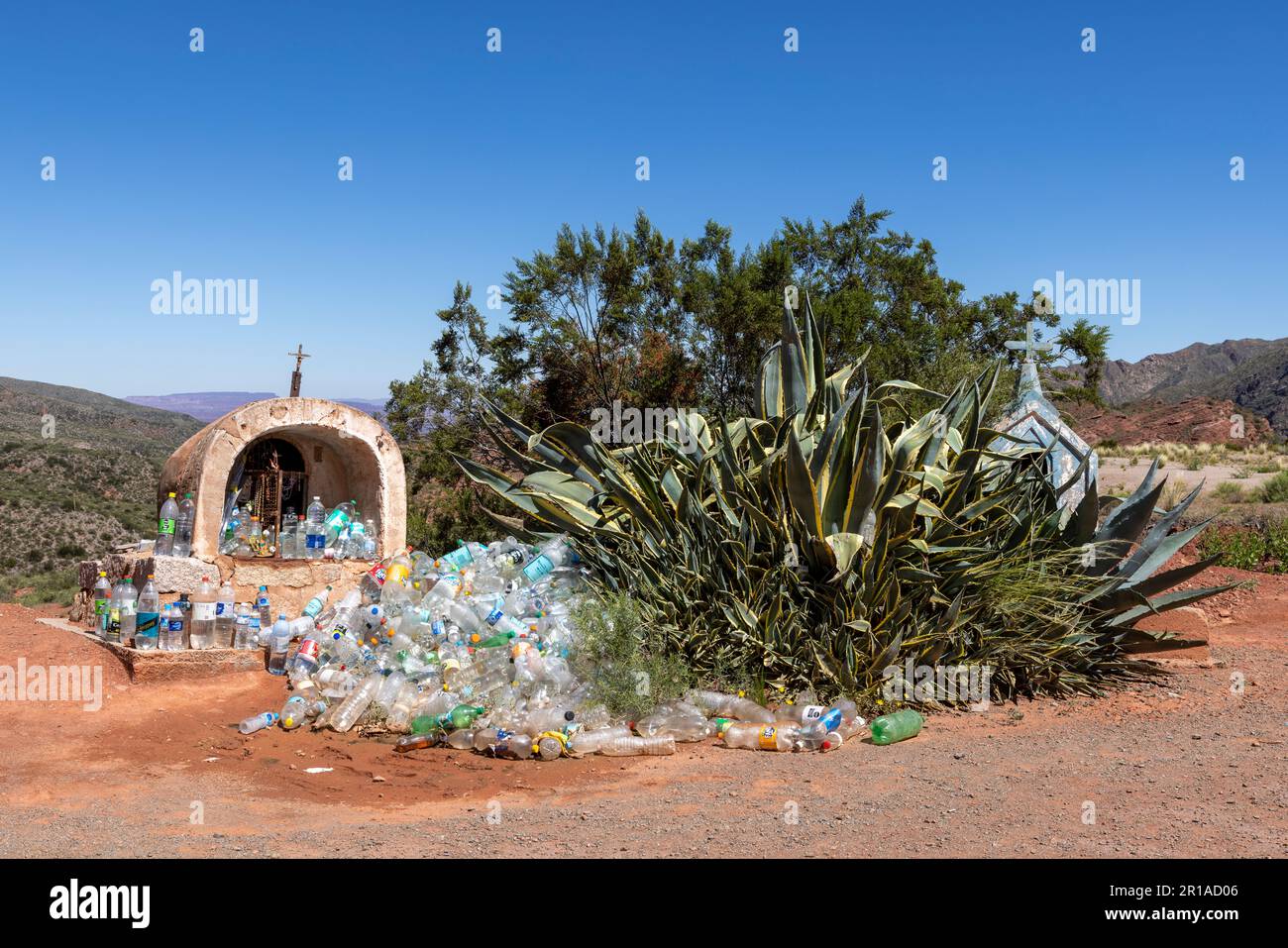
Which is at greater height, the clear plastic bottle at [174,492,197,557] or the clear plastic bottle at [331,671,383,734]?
the clear plastic bottle at [174,492,197,557]

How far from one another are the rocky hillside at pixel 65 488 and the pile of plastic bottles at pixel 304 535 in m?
6.07

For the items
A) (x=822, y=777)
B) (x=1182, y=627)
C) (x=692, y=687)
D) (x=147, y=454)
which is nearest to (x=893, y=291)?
(x=1182, y=627)

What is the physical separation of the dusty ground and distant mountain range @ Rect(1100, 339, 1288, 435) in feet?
147

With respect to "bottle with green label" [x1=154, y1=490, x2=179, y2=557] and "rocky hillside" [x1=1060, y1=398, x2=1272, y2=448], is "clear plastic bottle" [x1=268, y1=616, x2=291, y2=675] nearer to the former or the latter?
"bottle with green label" [x1=154, y1=490, x2=179, y2=557]

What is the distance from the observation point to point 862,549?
6.25 m

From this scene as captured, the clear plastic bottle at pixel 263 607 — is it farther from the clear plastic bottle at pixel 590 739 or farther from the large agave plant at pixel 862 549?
the clear plastic bottle at pixel 590 739

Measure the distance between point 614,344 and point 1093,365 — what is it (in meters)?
10.2

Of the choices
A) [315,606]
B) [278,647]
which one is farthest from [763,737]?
[315,606]

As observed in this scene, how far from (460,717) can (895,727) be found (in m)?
2.57

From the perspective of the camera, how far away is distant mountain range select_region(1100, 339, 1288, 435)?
46.2 meters

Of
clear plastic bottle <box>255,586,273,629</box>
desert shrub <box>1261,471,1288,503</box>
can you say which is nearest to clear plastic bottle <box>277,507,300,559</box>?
clear plastic bottle <box>255,586,273,629</box>

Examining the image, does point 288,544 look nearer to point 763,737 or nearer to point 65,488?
point 763,737

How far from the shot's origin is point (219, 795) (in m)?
4.94

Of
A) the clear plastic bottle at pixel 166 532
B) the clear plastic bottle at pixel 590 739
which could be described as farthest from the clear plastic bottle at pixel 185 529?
the clear plastic bottle at pixel 590 739
